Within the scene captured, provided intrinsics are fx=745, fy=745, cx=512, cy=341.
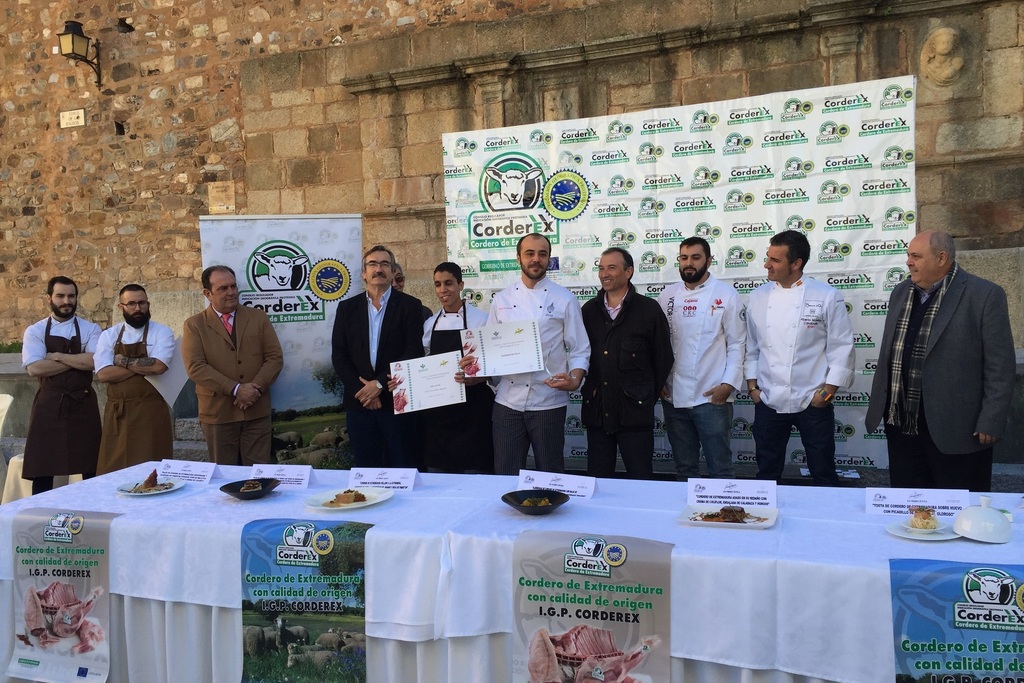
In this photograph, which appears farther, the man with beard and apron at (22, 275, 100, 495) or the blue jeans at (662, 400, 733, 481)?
the man with beard and apron at (22, 275, 100, 495)

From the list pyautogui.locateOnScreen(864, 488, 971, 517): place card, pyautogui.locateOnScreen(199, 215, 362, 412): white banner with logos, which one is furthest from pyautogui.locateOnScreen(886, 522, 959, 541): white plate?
pyautogui.locateOnScreen(199, 215, 362, 412): white banner with logos

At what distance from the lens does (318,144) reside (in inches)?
354

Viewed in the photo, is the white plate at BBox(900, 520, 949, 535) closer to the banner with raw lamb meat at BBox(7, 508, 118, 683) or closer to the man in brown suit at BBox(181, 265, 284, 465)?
the banner with raw lamb meat at BBox(7, 508, 118, 683)

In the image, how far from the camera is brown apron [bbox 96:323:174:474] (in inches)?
175

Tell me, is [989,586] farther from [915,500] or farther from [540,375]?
[540,375]

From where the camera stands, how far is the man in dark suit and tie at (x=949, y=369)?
317 cm

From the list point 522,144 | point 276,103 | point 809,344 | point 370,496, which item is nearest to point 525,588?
point 370,496

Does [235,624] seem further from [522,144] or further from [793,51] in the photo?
[793,51]

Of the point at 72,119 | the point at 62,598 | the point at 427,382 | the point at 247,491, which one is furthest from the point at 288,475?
the point at 72,119

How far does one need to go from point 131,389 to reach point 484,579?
330cm

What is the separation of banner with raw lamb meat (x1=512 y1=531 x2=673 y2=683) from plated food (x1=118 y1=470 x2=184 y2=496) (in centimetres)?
148

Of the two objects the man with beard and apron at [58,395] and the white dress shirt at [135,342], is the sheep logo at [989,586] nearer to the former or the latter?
the white dress shirt at [135,342]

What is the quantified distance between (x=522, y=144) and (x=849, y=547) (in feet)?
12.9

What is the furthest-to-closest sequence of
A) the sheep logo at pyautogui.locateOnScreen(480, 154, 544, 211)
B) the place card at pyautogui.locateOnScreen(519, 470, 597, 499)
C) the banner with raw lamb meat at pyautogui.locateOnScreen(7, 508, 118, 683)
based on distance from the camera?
the sheep logo at pyautogui.locateOnScreen(480, 154, 544, 211) → the place card at pyautogui.locateOnScreen(519, 470, 597, 499) → the banner with raw lamb meat at pyautogui.locateOnScreen(7, 508, 118, 683)
